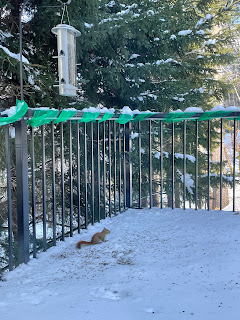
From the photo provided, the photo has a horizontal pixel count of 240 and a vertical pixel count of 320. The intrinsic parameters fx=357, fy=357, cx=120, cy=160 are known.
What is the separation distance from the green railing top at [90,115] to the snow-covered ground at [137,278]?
3.98 feet

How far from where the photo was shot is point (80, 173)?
6.68 metres

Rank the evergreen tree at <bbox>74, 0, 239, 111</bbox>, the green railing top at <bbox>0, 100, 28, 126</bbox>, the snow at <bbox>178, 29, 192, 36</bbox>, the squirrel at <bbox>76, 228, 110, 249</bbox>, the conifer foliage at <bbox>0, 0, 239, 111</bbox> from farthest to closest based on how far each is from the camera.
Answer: the snow at <bbox>178, 29, 192, 36</bbox>
the evergreen tree at <bbox>74, 0, 239, 111</bbox>
the conifer foliage at <bbox>0, 0, 239, 111</bbox>
the squirrel at <bbox>76, 228, 110, 249</bbox>
the green railing top at <bbox>0, 100, 28, 126</bbox>

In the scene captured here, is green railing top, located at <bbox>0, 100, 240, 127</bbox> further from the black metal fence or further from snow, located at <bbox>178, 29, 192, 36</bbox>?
snow, located at <bbox>178, 29, 192, 36</bbox>

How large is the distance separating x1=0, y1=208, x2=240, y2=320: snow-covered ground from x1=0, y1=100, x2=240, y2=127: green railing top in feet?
3.98

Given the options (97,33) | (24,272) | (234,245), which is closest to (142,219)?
(234,245)

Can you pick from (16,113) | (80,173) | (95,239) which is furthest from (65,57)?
(80,173)

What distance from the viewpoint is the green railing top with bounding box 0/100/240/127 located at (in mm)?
2852

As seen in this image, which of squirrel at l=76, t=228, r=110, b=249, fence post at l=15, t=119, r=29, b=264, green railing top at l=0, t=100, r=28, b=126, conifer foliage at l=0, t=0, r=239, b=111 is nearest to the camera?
green railing top at l=0, t=100, r=28, b=126

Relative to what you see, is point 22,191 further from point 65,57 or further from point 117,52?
point 117,52

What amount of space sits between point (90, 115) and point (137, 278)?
1921 mm

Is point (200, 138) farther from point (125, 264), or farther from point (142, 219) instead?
point (125, 264)

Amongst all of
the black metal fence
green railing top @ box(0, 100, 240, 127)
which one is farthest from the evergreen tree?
green railing top @ box(0, 100, 240, 127)

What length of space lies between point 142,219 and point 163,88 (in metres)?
4.09

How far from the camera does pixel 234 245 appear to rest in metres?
3.09
